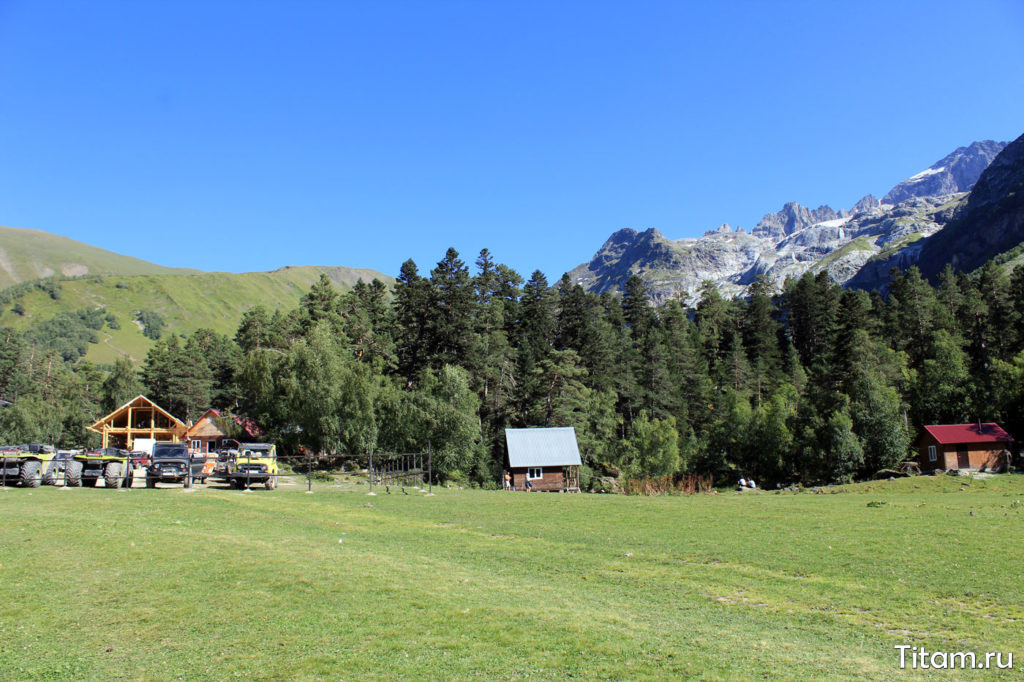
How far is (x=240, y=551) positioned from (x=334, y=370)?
4716 centimetres

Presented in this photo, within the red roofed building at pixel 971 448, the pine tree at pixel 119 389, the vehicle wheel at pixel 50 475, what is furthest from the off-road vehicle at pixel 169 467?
the pine tree at pixel 119 389

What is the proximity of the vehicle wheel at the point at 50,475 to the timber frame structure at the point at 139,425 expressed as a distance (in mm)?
42418

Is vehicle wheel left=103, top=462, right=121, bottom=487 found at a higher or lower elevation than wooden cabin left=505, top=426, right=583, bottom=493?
higher

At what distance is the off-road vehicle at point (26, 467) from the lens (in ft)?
86.3

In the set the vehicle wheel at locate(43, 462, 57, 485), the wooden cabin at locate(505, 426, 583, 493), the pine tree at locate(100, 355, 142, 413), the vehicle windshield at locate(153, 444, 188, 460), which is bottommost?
the wooden cabin at locate(505, 426, 583, 493)

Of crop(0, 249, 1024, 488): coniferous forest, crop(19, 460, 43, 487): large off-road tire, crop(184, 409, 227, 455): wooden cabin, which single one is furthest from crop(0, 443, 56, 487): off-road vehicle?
crop(184, 409, 227, 455): wooden cabin

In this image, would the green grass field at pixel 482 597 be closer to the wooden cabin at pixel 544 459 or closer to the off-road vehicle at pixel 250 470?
the off-road vehicle at pixel 250 470

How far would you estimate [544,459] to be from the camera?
2308 inches

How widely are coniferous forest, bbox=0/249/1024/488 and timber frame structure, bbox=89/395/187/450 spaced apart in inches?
324

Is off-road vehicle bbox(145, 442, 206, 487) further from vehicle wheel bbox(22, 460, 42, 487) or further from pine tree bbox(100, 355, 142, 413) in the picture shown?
pine tree bbox(100, 355, 142, 413)

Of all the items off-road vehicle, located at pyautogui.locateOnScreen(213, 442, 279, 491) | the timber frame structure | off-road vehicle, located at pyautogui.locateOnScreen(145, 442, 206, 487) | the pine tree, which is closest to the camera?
off-road vehicle, located at pyautogui.locateOnScreen(145, 442, 206, 487)

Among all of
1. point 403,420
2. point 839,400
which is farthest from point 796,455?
point 403,420

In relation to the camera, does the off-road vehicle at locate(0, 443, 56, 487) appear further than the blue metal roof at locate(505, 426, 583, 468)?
No

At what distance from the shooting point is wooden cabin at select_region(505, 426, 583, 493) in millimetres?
58406
